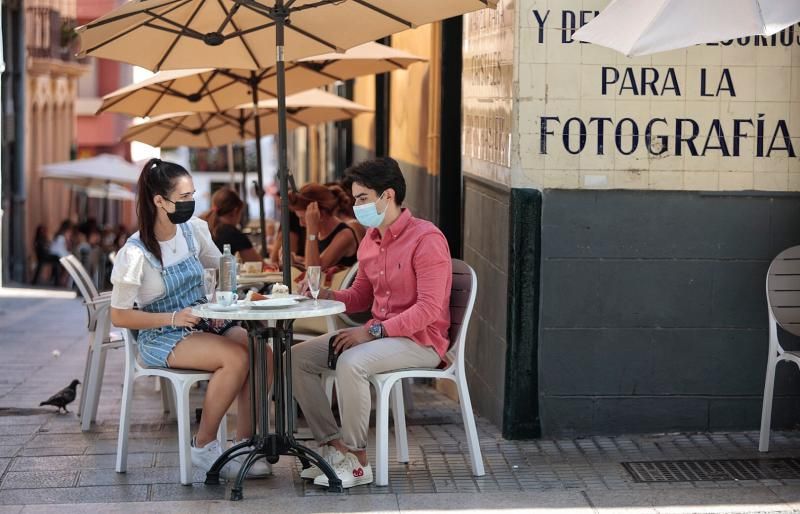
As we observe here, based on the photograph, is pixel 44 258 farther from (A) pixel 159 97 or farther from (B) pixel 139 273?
(B) pixel 139 273

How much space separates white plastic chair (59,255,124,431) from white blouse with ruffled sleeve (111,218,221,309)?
4.77ft

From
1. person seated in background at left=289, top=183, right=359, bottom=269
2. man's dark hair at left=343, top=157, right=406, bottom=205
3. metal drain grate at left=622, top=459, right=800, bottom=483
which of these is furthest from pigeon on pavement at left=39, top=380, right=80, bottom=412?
metal drain grate at left=622, top=459, right=800, bottom=483

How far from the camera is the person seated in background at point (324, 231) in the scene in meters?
8.35

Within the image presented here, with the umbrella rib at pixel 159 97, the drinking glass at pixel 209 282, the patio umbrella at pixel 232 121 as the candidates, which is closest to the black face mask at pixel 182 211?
the drinking glass at pixel 209 282

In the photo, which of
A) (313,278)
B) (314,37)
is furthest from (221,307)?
(314,37)

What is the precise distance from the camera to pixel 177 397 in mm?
6215

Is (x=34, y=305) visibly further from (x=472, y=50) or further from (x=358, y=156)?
(x=472, y=50)

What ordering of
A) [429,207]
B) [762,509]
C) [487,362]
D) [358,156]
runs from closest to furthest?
[762,509], [487,362], [429,207], [358,156]

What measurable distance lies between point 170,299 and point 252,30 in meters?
1.58

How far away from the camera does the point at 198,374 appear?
20.6 feet

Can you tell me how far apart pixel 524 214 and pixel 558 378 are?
886 mm

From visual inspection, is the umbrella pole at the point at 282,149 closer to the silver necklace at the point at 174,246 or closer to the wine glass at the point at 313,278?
the wine glass at the point at 313,278

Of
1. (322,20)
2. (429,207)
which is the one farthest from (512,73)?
(429,207)

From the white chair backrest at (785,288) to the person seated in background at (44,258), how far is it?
24.9m
